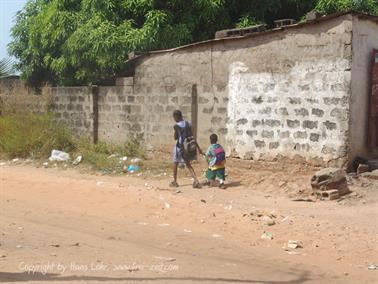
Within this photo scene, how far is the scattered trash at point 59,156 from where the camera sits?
12484 millimetres

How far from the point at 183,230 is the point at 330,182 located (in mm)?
2664

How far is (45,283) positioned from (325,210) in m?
4.63

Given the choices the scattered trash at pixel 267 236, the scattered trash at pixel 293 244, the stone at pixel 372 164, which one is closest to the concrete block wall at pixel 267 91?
the stone at pixel 372 164

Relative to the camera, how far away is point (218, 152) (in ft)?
32.1

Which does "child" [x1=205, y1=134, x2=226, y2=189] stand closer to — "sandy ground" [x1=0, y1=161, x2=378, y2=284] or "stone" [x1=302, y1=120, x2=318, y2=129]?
"sandy ground" [x1=0, y1=161, x2=378, y2=284]

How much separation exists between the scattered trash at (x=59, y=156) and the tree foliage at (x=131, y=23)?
7.19 feet

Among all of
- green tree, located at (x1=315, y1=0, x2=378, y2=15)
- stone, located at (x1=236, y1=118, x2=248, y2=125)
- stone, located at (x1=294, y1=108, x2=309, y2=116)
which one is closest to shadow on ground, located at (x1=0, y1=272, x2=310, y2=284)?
stone, located at (x1=294, y1=108, x2=309, y2=116)

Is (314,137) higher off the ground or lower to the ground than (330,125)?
lower

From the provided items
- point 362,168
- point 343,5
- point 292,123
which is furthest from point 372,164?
point 343,5

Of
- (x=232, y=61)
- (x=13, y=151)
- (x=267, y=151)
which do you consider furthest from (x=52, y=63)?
(x=267, y=151)

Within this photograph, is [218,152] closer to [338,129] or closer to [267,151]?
[267,151]

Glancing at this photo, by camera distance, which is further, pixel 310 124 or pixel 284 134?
pixel 284 134

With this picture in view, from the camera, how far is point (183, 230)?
7.03 meters

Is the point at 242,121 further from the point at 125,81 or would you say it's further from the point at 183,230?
the point at 183,230
